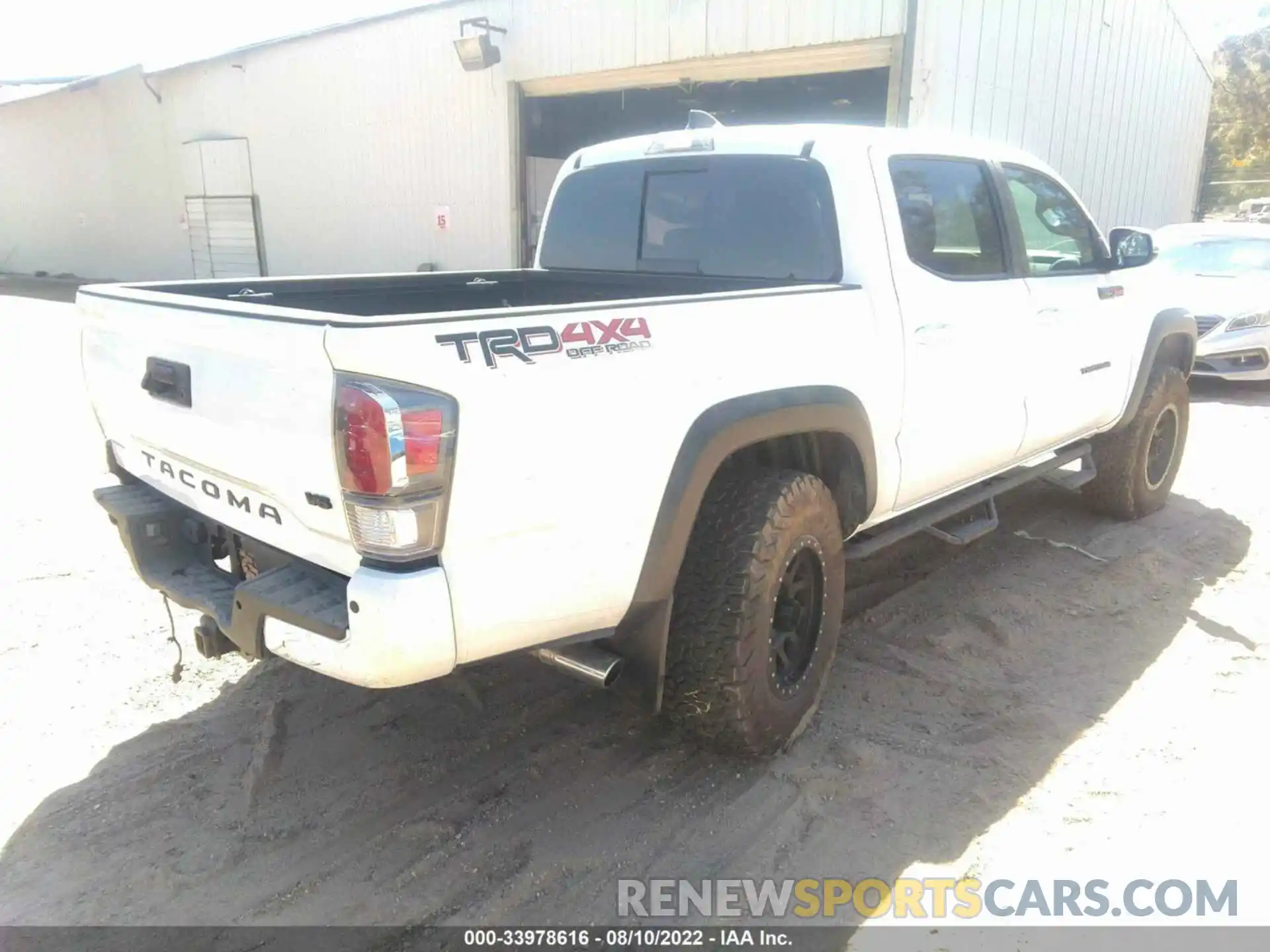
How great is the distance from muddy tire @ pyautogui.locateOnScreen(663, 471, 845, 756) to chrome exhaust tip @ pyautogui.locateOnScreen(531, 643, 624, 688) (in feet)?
1.09

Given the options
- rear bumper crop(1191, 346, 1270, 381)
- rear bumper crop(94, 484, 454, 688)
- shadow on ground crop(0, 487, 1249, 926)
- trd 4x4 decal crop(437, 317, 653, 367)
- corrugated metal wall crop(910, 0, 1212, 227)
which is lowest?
shadow on ground crop(0, 487, 1249, 926)

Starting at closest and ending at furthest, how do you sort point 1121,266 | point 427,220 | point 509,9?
1. point 1121,266
2. point 509,9
3. point 427,220

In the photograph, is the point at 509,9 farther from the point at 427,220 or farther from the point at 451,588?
the point at 451,588

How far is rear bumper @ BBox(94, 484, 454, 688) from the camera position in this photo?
7.02 ft

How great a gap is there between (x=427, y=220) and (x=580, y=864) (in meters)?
13.2

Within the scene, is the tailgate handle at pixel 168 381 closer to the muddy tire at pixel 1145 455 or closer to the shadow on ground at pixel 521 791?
the shadow on ground at pixel 521 791

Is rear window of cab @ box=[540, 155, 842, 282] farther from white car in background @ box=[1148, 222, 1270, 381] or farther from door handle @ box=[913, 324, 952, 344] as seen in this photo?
white car in background @ box=[1148, 222, 1270, 381]

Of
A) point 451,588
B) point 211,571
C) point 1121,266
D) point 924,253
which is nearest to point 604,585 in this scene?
point 451,588

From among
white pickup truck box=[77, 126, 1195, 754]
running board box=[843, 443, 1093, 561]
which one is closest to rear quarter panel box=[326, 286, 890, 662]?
white pickup truck box=[77, 126, 1195, 754]

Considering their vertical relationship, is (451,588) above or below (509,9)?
below

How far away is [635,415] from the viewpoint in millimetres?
2475

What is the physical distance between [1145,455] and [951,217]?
96.1 inches

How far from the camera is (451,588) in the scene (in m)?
2.20

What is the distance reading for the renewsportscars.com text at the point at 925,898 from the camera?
252 cm
